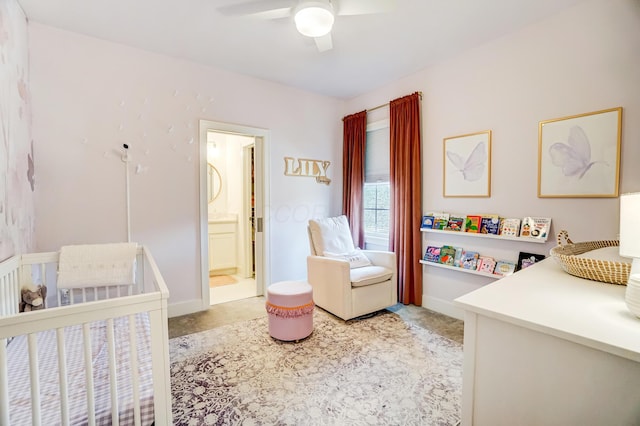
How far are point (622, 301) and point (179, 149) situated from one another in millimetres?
3287

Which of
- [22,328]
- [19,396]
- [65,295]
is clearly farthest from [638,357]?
[65,295]

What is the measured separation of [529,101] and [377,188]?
1.81 meters

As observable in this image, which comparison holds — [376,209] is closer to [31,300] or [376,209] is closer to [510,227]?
[510,227]

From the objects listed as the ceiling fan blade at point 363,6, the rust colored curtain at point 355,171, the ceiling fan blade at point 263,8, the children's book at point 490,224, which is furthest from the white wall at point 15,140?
the children's book at point 490,224

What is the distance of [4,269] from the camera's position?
1.64m

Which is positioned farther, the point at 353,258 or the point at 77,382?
the point at 353,258

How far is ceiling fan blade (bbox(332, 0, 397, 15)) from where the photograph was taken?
1735 millimetres

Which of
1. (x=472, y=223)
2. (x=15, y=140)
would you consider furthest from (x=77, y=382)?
(x=472, y=223)

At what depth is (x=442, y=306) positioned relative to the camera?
2992mm

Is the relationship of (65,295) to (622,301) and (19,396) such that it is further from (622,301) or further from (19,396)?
(622,301)

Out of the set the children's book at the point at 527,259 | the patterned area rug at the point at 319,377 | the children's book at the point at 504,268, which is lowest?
the patterned area rug at the point at 319,377

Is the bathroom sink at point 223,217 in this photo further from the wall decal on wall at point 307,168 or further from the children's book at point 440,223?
the children's book at point 440,223

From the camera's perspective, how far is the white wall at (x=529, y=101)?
191 cm

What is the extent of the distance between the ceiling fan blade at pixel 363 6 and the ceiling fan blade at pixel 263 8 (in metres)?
0.32
